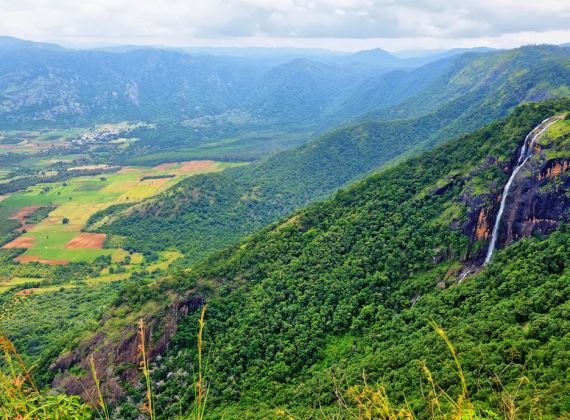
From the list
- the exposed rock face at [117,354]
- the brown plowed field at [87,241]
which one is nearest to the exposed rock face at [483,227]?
the exposed rock face at [117,354]

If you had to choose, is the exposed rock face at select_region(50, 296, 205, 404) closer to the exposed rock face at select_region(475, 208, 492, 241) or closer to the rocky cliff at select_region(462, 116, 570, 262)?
the exposed rock face at select_region(475, 208, 492, 241)

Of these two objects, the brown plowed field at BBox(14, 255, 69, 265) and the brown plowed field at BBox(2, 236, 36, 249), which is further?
the brown plowed field at BBox(2, 236, 36, 249)

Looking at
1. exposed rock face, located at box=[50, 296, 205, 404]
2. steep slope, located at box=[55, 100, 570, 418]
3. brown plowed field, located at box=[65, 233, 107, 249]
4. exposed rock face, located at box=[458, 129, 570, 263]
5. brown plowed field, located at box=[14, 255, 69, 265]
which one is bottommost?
brown plowed field, located at box=[14, 255, 69, 265]

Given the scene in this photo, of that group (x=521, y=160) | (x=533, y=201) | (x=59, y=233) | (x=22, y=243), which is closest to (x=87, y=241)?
(x=59, y=233)

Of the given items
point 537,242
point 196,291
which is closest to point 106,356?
point 196,291

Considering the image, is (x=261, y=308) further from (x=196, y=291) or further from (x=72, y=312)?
(x=72, y=312)

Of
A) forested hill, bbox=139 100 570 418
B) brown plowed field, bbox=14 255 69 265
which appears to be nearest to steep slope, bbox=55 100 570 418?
forested hill, bbox=139 100 570 418

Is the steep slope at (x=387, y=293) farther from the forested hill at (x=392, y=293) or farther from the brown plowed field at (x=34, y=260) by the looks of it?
the brown plowed field at (x=34, y=260)
